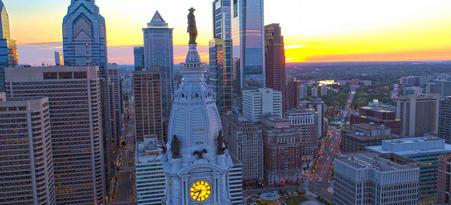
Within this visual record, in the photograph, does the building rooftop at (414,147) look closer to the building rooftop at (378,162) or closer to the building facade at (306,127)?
the building rooftop at (378,162)

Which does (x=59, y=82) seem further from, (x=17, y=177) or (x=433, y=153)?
(x=433, y=153)

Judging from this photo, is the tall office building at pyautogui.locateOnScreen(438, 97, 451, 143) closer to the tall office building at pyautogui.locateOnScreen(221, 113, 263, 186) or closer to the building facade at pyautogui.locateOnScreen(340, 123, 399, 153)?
the building facade at pyautogui.locateOnScreen(340, 123, 399, 153)

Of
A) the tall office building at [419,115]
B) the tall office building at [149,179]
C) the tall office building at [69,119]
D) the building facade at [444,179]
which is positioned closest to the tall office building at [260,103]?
the tall office building at [419,115]

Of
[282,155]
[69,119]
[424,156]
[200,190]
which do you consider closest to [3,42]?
[69,119]

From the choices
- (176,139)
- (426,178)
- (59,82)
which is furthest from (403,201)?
(59,82)

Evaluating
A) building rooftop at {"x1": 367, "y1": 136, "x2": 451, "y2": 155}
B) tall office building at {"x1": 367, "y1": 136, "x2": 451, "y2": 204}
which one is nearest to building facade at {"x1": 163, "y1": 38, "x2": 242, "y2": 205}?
tall office building at {"x1": 367, "y1": 136, "x2": 451, "y2": 204}

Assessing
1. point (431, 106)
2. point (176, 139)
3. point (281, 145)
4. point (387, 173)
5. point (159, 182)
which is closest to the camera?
point (176, 139)
